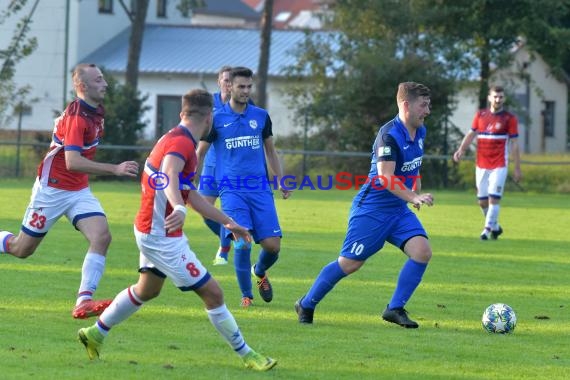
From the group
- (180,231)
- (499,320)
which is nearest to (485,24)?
(499,320)

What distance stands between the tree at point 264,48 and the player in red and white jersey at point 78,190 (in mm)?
27610

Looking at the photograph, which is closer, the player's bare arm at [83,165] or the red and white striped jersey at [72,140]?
the player's bare arm at [83,165]

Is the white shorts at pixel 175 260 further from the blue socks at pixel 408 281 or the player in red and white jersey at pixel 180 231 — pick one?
the blue socks at pixel 408 281

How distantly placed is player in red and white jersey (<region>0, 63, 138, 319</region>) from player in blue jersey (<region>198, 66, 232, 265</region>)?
160cm

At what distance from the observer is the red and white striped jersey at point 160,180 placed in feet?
24.3

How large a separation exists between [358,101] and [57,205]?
24252mm

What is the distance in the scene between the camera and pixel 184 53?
178 ft

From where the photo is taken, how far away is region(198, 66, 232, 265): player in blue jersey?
1133 centimetres

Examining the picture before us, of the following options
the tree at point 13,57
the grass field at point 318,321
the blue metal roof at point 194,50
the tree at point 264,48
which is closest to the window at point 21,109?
the tree at point 13,57

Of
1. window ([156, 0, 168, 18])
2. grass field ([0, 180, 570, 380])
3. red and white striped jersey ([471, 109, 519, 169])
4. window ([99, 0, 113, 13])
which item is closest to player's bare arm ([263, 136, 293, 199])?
grass field ([0, 180, 570, 380])

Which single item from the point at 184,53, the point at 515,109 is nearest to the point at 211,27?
the point at 184,53

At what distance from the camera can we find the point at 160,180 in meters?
7.47

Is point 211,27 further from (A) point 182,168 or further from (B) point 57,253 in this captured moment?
(A) point 182,168

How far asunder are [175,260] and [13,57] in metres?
29.4
